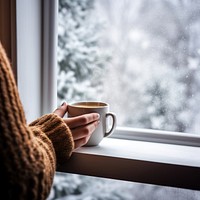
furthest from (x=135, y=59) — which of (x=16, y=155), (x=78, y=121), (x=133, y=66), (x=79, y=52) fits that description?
(x=16, y=155)

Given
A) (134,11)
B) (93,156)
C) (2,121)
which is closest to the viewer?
(2,121)

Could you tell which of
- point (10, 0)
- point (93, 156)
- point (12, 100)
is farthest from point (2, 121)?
point (10, 0)

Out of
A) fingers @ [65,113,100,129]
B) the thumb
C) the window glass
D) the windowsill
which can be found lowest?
the windowsill

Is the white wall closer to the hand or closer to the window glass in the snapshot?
the window glass

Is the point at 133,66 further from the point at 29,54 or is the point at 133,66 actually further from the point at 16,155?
the point at 16,155

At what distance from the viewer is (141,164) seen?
29.8 inches

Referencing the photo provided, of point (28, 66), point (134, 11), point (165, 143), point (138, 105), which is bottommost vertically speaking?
point (165, 143)

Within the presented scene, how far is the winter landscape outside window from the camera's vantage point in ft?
2.89

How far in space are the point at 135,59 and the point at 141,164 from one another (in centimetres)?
32

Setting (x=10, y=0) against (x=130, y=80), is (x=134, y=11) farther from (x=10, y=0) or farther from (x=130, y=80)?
(x=10, y=0)

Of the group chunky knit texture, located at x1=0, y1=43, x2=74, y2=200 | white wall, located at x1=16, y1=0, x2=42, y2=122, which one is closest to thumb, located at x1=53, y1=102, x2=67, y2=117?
white wall, located at x1=16, y1=0, x2=42, y2=122

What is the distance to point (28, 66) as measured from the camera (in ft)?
2.96

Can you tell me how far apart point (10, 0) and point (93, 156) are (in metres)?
0.46

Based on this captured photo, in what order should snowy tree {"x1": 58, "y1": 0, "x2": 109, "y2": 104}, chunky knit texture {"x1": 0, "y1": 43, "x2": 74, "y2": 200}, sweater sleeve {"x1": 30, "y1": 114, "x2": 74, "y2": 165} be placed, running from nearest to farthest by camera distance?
chunky knit texture {"x1": 0, "y1": 43, "x2": 74, "y2": 200} → sweater sleeve {"x1": 30, "y1": 114, "x2": 74, "y2": 165} → snowy tree {"x1": 58, "y1": 0, "x2": 109, "y2": 104}
